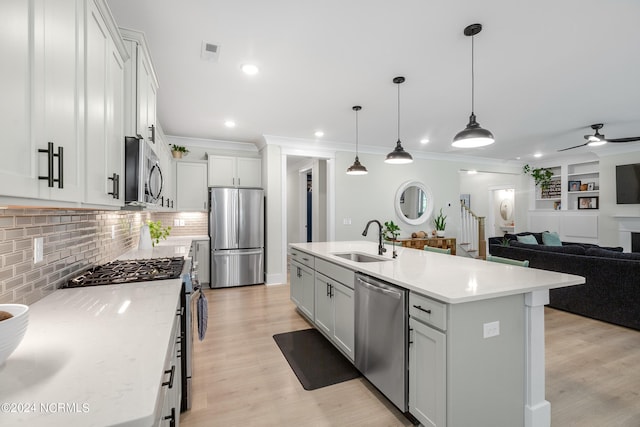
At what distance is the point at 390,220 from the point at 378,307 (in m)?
4.29

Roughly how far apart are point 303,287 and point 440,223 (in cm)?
411

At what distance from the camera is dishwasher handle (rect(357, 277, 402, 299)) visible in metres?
1.86

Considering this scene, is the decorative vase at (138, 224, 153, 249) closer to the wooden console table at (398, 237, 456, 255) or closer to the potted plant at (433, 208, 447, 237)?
the wooden console table at (398, 237, 456, 255)

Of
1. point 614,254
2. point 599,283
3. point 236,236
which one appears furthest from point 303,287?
point 614,254

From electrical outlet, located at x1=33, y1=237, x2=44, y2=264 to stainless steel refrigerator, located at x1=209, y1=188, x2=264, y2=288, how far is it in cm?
339

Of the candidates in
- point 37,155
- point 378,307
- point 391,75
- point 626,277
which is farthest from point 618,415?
point 37,155

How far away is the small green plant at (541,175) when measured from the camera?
7.48m

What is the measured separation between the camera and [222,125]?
4426 millimetres

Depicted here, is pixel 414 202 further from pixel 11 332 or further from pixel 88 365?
pixel 11 332

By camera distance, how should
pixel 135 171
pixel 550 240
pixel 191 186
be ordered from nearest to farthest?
pixel 135 171 → pixel 191 186 → pixel 550 240

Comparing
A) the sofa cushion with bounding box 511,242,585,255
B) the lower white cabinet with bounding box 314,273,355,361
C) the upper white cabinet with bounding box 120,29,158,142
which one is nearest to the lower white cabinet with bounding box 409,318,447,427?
the lower white cabinet with bounding box 314,273,355,361

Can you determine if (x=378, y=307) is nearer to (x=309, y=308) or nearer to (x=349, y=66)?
(x=309, y=308)

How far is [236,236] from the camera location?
16.3 ft

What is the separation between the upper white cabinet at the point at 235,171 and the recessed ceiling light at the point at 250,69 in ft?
8.48
